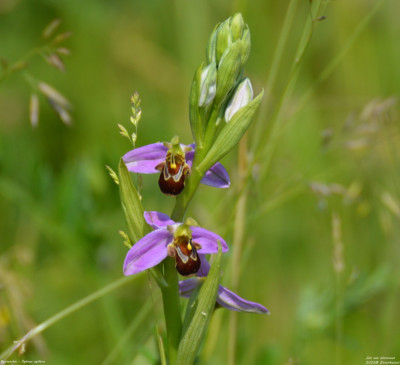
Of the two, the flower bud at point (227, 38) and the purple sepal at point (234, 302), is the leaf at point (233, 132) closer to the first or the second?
the flower bud at point (227, 38)

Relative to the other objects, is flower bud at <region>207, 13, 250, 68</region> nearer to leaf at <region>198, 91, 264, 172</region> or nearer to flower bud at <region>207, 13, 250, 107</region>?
flower bud at <region>207, 13, 250, 107</region>

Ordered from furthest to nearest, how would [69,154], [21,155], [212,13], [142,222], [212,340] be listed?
[212,13], [69,154], [21,155], [212,340], [142,222]

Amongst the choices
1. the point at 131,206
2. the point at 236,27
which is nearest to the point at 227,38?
the point at 236,27

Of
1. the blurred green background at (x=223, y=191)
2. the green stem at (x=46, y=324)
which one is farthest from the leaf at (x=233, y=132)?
the green stem at (x=46, y=324)

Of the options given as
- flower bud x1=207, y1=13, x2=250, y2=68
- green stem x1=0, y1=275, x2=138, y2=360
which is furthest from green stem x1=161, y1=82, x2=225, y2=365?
green stem x1=0, y1=275, x2=138, y2=360

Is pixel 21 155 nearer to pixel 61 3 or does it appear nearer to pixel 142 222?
pixel 142 222

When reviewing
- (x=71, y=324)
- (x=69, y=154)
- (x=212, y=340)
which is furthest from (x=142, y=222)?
(x=69, y=154)

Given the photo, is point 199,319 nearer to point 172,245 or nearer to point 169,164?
point 172,245
